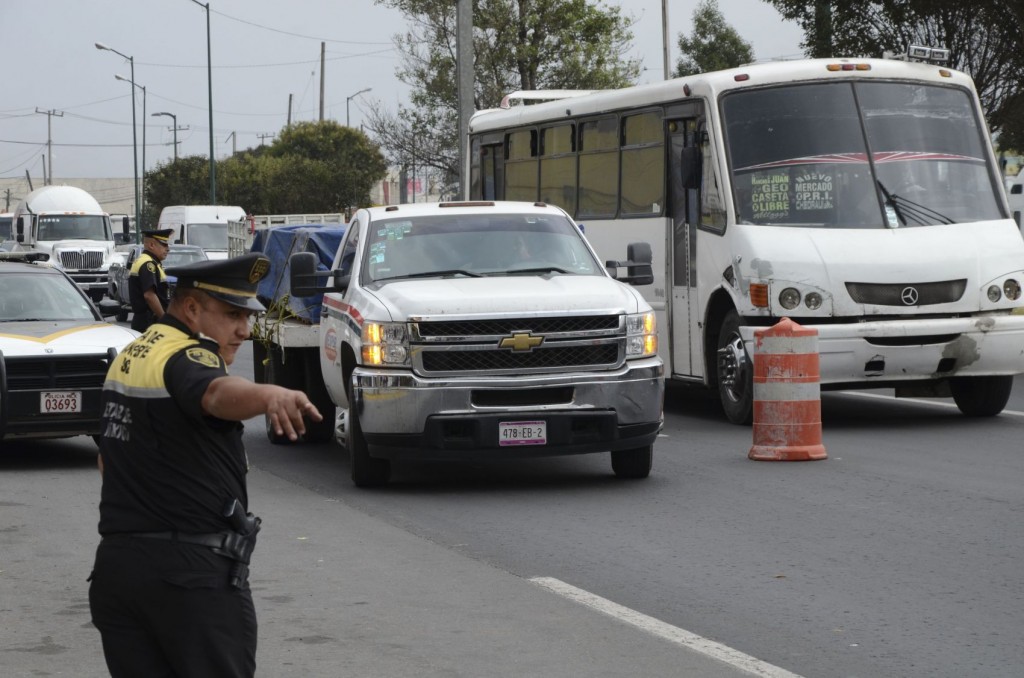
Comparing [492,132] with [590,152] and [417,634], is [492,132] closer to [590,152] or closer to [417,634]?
[590,152]

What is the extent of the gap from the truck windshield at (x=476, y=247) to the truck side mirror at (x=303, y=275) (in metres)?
0.39

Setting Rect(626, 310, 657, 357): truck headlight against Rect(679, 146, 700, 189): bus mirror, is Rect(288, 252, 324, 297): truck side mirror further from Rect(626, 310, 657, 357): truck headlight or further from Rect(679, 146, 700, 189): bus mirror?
Rect(679, 146, 700, 189): bus mirror

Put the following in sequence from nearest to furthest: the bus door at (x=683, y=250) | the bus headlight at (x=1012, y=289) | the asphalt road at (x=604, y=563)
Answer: the asphalt road at (x=604, y=563) < the bus headlight at (x=1012, y=289) < the bus door at (x=683, y=250)

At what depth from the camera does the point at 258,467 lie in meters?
13.2

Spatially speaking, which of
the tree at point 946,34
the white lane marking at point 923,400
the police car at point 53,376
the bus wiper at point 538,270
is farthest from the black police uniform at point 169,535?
the tree at point 946,34

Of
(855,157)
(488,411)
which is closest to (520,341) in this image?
(488,411)

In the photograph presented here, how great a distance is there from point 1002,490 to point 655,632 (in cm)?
454

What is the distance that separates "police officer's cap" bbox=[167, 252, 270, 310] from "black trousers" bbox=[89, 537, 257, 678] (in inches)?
25.7

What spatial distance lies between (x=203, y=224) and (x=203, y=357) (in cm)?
4589

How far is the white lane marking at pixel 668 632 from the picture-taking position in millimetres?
6521

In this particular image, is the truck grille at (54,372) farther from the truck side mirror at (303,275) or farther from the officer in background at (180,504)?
the officer in background at (180,504)

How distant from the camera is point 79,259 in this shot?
44750mm

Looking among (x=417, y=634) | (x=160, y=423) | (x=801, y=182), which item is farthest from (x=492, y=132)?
(x=160, y=423)

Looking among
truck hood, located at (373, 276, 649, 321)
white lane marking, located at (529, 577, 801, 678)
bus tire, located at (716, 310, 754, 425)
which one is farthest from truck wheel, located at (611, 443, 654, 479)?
white lane marking, located at (529, 577, 801, 678)
